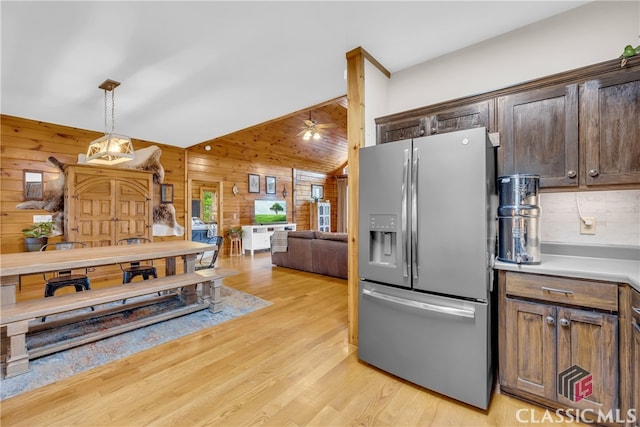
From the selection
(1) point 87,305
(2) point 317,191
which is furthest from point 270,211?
(1) point 87,305

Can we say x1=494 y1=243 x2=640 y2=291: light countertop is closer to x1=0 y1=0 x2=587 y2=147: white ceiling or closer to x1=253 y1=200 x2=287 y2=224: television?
x1=0 y1=0 x2=587 y2=147: white ceiling

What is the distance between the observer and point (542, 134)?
1.86 m

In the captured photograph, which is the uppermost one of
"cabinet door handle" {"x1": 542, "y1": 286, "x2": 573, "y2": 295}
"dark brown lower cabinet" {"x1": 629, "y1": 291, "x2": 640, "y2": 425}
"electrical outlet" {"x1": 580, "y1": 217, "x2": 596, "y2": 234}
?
"electrical outlet" {"x1": 580, "y1": 217, "x2": 596, "y2": 234}

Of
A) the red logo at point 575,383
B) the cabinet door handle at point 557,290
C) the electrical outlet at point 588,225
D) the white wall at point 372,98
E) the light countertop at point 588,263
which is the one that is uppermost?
the white wall at point 372,98

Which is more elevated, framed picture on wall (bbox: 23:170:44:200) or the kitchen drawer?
framed picture on wall (bbox: 23:170:44:200)

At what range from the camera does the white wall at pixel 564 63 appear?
1.84 meters

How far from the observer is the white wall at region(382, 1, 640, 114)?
73.4 inches

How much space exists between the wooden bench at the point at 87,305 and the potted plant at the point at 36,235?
7.19 ft

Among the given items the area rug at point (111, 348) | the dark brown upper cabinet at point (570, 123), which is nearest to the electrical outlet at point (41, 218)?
the area rug at point (111, 348)

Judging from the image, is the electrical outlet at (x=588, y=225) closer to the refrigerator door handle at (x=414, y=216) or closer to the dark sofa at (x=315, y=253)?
the refrigerator door handle at (x=414, y=216)

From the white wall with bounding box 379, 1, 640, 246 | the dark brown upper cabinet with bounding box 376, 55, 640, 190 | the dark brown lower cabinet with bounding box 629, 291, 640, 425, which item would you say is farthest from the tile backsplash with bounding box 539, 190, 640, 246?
the dark brown lower cabinet with bounding box 629, 291, 640, 425

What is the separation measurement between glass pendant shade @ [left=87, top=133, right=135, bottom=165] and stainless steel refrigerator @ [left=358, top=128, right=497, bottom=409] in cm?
281

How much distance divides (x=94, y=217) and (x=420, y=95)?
534cm

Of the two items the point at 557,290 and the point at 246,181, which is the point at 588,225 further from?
the point at 246,181
